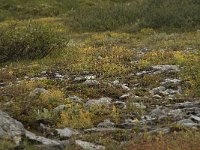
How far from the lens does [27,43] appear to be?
21797 mm

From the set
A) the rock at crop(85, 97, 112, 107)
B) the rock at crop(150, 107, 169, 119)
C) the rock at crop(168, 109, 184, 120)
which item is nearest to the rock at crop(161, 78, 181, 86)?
the rock at crop(85, 97, 112, 107)

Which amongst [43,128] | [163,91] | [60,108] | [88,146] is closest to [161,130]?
[88,146]

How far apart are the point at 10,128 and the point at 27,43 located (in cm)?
1076

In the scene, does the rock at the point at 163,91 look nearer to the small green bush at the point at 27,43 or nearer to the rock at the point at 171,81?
the rock at the point at 171,81

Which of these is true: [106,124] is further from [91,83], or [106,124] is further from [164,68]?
[164,68]

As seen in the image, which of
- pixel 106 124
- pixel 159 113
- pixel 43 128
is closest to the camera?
pixel 43 128

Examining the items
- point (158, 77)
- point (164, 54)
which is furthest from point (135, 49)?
point (158, 77)

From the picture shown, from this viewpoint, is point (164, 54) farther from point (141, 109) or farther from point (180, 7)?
point (180, 7)

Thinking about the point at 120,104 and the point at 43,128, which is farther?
the point at 120,104

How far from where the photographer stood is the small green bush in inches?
841

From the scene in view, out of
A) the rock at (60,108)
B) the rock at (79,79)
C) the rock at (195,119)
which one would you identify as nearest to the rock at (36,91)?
the rock at (60,108)

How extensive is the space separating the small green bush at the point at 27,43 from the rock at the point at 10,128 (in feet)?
31.1

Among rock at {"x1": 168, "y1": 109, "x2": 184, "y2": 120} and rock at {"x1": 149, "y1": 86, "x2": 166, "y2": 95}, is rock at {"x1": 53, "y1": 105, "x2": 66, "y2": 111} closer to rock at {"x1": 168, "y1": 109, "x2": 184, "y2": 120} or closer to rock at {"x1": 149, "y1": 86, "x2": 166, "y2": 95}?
rock at {"x1": 168, "y1": 109, "x2": 184, "y2": 120}

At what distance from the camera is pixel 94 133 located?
38.3 feet
